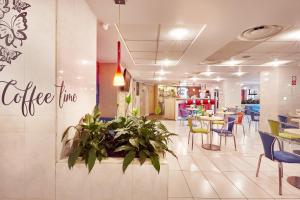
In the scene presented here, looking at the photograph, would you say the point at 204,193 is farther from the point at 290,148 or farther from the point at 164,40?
the point at 290,148

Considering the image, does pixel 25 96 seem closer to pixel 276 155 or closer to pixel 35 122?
pixel 35 122

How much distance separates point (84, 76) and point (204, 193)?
2.35 m

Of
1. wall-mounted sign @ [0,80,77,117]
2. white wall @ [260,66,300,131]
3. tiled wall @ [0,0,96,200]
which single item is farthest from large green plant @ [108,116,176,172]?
white wall @ [260,66,300,131]

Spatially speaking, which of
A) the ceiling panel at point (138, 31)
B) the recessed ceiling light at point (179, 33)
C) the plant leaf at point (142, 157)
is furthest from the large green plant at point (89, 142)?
the recessed ceiling light at point (179, 33)

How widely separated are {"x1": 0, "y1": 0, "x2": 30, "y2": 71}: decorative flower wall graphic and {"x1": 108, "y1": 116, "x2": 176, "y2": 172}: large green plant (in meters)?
1.18

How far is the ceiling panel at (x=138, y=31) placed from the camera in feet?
10.7

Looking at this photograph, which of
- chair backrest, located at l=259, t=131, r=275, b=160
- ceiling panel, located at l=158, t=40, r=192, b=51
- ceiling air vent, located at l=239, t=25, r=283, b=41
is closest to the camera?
chair backrest, located at l=259, t=131, r=275, b=160

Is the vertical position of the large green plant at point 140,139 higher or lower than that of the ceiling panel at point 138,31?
lower

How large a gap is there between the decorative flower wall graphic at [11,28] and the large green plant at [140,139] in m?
1.18

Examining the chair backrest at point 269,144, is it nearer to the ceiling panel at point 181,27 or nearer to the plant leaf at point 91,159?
the ceiling panel at point 181,27

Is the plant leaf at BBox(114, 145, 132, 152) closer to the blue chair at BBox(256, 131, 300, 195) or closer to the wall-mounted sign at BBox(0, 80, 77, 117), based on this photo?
the wall-mounted sign at BBox(0, 80, 77, 117)

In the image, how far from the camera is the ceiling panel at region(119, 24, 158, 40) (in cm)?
327

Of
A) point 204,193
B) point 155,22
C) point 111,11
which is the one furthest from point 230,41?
point 204,193

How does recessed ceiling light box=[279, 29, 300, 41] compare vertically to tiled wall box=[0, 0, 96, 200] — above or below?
above
